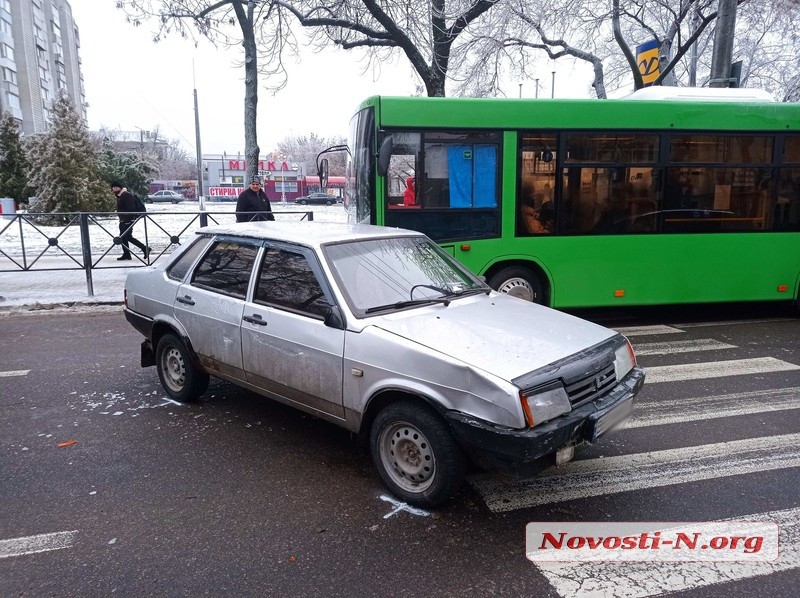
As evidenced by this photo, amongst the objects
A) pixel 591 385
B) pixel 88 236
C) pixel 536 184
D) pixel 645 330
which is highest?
pixel 536 184

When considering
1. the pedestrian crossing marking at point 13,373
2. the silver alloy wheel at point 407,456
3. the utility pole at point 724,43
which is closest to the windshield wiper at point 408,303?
the silver alloy wheel at point 407,456

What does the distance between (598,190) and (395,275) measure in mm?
4945

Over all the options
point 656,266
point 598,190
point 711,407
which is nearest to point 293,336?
point 711,407

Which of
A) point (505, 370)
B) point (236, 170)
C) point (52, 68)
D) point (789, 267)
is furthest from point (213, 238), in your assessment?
point (52, 68)

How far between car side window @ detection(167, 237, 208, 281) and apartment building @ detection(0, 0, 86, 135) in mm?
56321

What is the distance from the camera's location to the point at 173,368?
530cm

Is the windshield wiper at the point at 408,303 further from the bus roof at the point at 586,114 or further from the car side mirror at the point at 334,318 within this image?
the bus roof at the point at 586,114

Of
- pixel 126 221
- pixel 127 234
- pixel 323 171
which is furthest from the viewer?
pixel 126 221

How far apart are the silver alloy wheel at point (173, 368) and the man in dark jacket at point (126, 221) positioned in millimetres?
6813

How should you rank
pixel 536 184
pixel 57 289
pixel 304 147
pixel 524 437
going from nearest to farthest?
pixel 524 437
pixel 536 184
pixel 57 289
pixel 304 147

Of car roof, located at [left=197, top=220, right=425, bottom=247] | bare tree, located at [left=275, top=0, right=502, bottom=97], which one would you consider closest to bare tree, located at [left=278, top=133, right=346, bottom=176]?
bare tree, located at [left=275, top=0, right=502, bottom=97]

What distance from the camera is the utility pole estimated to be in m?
11.5

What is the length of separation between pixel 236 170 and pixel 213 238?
7865 centimetres

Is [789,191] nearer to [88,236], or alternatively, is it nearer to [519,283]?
[519,283]
